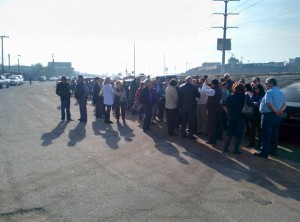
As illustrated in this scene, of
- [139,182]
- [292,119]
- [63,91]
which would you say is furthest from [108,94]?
[139,182]

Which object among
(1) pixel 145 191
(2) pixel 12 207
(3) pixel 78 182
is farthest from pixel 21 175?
(1) pixel 145 191

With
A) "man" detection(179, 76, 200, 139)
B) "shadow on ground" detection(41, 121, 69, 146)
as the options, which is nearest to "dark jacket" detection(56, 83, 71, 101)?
"shadow on ground" detection(41, 121, 69, 146)

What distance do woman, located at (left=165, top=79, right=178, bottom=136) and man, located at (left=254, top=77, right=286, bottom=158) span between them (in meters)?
3.41

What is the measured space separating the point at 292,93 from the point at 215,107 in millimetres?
2617

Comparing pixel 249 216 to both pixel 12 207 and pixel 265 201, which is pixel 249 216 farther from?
pixel 12 207

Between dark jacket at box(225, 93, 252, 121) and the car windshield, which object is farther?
the car windshield

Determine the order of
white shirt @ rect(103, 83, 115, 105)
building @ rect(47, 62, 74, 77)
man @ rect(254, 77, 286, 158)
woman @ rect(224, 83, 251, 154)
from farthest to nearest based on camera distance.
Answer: building @ rect(47, 62, 74, 77)
white shirt @ rect(103, 83, 115, 105)
woman @ rect(224, 83, 251, 154)
man @ rect(254, 77, 286, 158)

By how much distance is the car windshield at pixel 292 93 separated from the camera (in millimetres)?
9781

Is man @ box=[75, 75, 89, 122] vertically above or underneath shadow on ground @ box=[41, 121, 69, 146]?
above

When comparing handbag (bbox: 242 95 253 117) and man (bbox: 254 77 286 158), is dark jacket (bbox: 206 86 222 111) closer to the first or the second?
handbag (bbox: 242 95 253 117)

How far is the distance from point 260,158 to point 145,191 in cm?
366

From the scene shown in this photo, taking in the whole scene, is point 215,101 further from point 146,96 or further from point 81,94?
point 81,94

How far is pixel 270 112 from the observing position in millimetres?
7895

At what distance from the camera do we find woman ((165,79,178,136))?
1091cm
